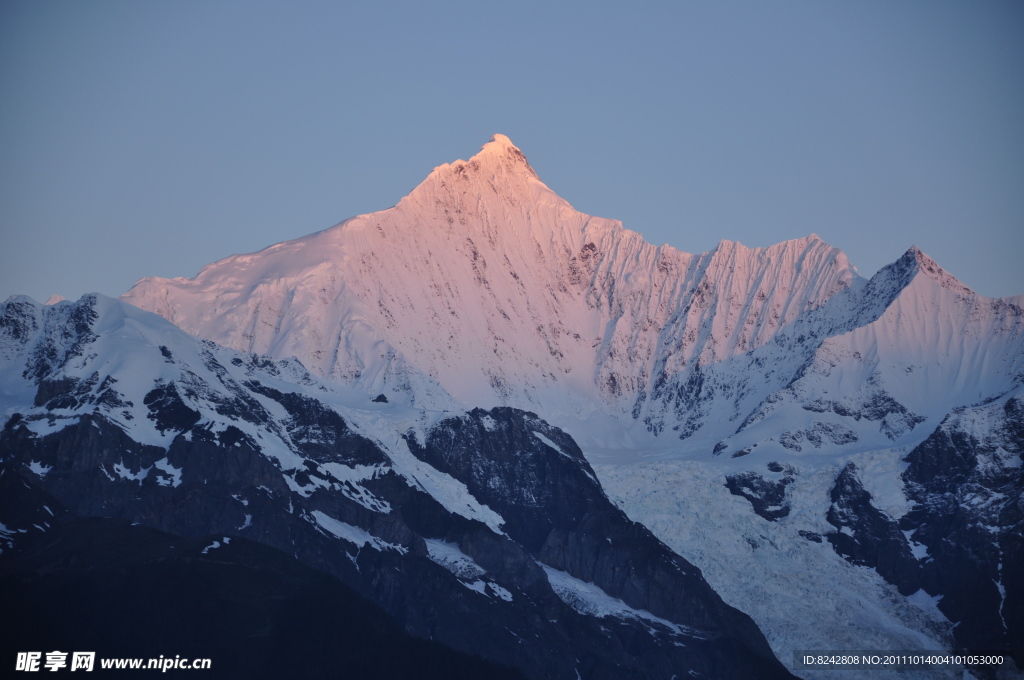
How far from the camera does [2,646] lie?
19825 cm

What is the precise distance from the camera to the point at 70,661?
199m

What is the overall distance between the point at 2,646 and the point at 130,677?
12667 millimetres

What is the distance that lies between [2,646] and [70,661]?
6.69 m

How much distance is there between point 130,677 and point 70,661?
19.7 feet

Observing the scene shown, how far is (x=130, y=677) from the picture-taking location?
199625mm
